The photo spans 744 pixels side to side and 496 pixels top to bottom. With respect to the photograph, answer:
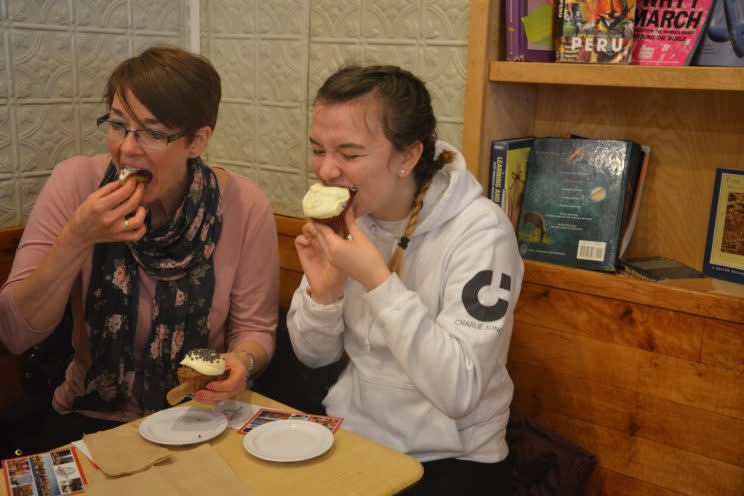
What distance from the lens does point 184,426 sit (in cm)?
143

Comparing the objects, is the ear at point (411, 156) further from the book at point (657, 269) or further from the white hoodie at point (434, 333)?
the book at point (657, 269)

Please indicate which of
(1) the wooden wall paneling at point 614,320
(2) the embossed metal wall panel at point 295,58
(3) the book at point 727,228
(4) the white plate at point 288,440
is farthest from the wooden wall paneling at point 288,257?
(3) the book at point 727,228

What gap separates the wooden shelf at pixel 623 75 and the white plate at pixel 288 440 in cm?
114

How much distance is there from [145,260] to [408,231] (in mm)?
661

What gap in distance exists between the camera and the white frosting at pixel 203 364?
151cm

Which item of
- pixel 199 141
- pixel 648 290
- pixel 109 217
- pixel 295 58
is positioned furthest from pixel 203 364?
pixel 295 58

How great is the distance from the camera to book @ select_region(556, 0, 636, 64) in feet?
6.34

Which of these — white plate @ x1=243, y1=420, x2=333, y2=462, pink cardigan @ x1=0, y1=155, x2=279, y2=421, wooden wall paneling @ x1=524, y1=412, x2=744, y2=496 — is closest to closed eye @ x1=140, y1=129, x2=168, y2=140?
pink cardigan @ x1=0, y1=155, x2=279, y2=421

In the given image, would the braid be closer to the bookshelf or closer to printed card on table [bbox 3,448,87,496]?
the bookshelf

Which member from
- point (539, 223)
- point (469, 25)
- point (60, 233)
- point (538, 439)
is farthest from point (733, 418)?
point (60, 233)

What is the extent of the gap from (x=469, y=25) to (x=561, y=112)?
423 millimetres

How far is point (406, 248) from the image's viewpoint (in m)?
1.77

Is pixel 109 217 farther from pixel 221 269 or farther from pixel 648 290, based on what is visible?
pixel 648 290

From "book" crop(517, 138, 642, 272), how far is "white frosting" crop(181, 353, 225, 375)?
1039 millimetres
